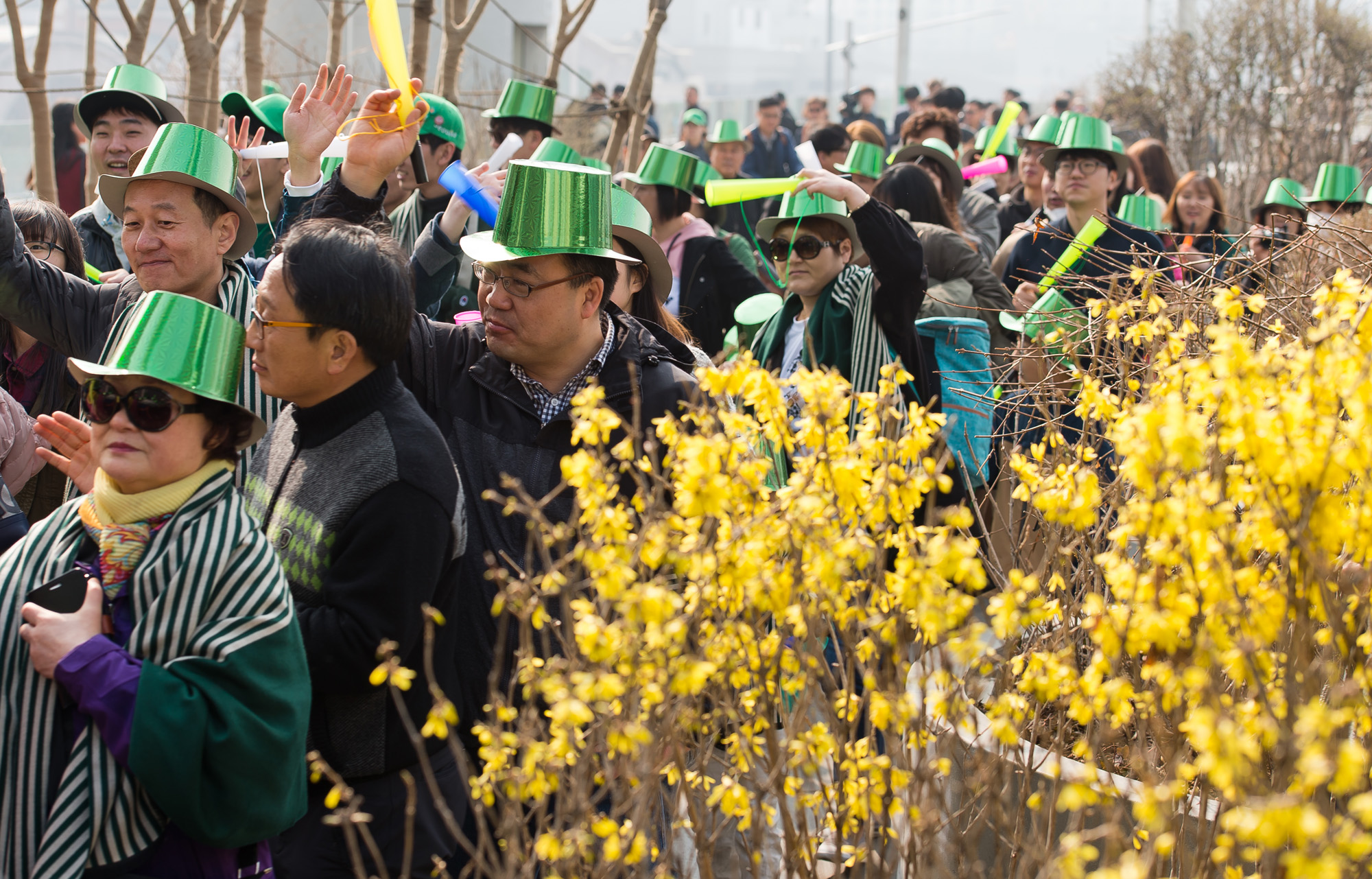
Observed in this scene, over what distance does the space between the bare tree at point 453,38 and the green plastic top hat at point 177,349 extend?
488 centimetres

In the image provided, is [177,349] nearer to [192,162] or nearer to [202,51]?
[192,162]

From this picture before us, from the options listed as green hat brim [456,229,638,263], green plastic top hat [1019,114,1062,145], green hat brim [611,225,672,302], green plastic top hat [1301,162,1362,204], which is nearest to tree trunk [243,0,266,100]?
green hat brim [611,225,672,302]

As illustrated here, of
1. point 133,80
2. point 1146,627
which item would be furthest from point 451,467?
point 133,80

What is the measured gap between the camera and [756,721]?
195 centimetres

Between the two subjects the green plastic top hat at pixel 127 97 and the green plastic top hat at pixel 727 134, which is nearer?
the green plastic top hat at pixel 127 97

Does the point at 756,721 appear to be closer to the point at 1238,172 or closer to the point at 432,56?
the point at 1238,172

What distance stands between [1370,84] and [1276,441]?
48.2 ft

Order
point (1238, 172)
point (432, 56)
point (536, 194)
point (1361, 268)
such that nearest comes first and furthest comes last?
point (536, 194), point (1361, 268), point (1238, 172), point (432, 56)

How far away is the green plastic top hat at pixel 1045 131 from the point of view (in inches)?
261

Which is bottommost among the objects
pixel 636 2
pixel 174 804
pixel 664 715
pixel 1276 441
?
pixel 174 804

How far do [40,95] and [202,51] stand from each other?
0.73 m

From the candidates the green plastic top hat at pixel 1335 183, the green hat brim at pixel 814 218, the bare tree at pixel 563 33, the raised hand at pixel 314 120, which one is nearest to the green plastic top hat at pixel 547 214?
the raised hand at pixel 314 120

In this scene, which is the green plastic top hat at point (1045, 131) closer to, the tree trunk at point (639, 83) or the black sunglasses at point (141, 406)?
the tree trunk at point (639, 83)

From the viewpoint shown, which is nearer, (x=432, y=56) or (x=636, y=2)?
(x=432, y=56)
